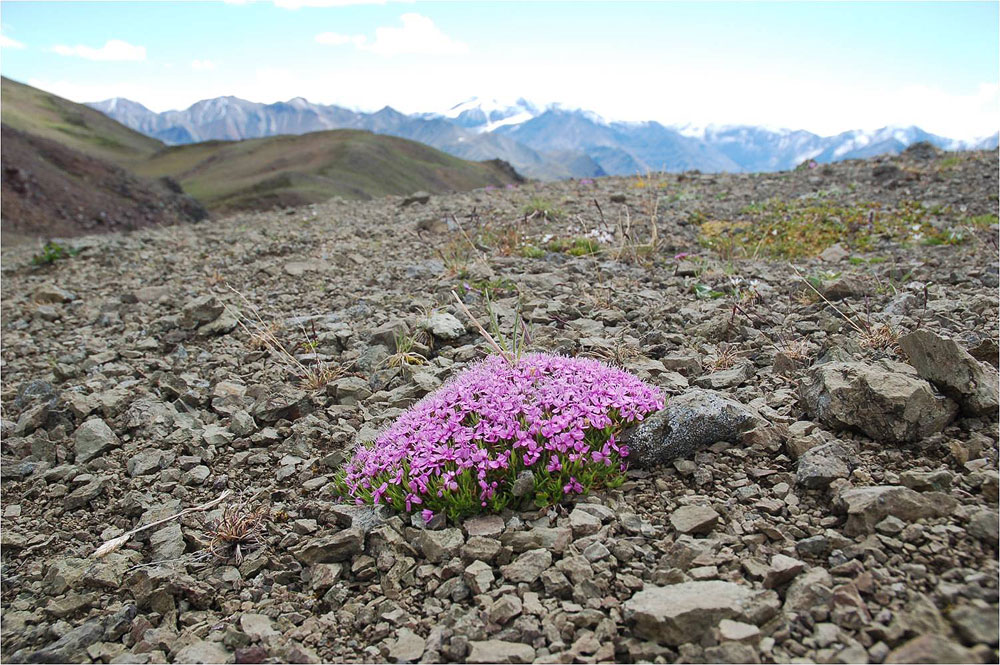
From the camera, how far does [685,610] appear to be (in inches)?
110

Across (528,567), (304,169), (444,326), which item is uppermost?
(304,169)

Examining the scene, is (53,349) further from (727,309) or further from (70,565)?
(727,309)

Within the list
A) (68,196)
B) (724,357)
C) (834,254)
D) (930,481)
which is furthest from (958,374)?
(68,196)

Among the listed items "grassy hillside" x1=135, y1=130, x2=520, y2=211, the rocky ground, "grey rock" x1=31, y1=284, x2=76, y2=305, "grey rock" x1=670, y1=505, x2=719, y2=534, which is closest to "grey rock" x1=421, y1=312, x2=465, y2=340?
the rocky ground

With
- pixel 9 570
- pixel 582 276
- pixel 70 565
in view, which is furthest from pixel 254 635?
pixel 582 276

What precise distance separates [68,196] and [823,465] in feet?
152

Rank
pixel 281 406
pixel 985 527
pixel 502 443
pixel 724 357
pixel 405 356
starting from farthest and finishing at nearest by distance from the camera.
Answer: pixel 405 356 < pixel 281 406 < pixel 724 357 < pixel 502 443 < pixel 985 527

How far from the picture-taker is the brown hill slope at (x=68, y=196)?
3378cm

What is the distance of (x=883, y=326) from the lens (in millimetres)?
5363

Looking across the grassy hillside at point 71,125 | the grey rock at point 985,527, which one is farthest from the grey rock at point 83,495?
the grassy hillside at point 71,125

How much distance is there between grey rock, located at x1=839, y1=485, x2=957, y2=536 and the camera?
3125 mm

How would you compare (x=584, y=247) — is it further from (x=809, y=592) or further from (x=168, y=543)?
(x=809, y=592)

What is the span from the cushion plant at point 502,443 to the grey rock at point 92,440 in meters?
2.58

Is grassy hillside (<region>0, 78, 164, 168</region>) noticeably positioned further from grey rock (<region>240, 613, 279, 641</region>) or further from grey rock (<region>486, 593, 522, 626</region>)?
grey rock (<region>486, 593, 522, 626</region>)
